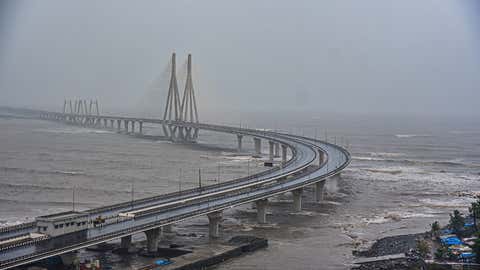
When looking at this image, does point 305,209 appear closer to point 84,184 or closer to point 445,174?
point 84,184

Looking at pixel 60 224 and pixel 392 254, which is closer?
pixel 60 224

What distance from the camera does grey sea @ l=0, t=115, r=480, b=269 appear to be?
27.1m

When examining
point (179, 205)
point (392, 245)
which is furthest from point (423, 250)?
point (179, 205)

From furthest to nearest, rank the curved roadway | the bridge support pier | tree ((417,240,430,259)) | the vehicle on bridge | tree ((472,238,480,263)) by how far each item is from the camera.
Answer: tree ((417,240,430,259)) < tree ((472,238,480,263)) < the bridge support pier < the vehicle on bridge < the curved roadway

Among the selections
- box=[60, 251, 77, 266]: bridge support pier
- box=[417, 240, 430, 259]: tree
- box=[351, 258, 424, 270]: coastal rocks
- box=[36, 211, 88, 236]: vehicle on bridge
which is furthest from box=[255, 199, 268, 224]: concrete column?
box=[60, 251, 77, 266]: bridge support pier

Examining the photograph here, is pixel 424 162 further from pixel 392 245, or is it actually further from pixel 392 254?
pixel 392 254

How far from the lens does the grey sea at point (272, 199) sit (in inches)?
1068

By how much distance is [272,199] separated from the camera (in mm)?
37562

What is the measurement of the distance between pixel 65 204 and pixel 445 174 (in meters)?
31.0

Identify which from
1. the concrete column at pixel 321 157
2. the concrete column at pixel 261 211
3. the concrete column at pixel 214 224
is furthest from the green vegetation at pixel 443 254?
the concrete column at pixel 321 157

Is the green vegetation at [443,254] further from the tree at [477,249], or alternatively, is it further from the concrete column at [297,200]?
the concrete column at [297,200]

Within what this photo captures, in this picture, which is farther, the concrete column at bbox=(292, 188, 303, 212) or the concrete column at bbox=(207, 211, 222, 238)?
the concrete column at bbox=(292, 188, 303, 212)

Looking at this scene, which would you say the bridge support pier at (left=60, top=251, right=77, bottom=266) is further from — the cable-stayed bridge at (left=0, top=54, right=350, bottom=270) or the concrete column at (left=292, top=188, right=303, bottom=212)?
the concrete column at (left=292, top=188, right=303, bottom=212)

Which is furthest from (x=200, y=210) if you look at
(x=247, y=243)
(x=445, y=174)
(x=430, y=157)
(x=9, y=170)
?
(x=430, y=157)
